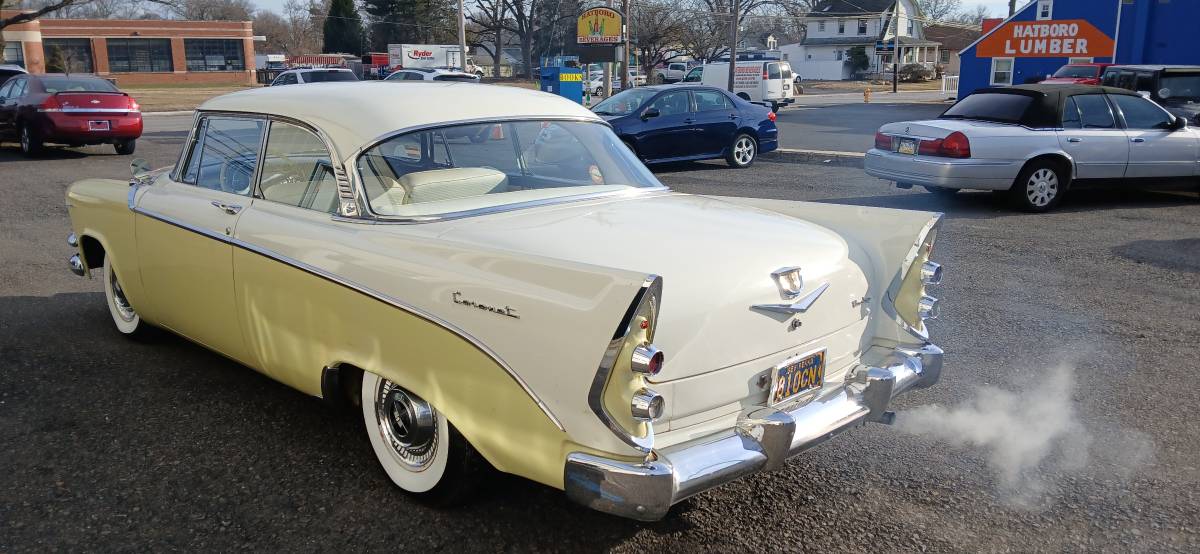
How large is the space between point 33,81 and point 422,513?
16.3m

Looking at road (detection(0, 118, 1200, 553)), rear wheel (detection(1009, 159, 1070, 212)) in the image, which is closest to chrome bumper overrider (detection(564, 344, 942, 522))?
road (detection(0, 118, 1200, 553))

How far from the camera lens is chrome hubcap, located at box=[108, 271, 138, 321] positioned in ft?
17.7

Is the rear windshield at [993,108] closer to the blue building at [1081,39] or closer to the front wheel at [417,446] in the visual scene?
the front wheel at [417,446]

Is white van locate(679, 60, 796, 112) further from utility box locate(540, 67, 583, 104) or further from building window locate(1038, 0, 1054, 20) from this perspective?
utility box locate(540, 67, 583, 104)

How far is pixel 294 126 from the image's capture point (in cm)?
404

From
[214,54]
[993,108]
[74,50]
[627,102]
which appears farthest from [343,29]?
[993,108]

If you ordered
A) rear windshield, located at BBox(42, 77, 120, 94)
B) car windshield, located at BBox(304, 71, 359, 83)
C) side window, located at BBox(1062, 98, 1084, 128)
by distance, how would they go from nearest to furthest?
side window, located at BBox(1062, 98, 1084, 128) → rear windshield, located at BBox(42, 77, 120, 94) → car windshield, located at BBox(304, 71, 359, 83)

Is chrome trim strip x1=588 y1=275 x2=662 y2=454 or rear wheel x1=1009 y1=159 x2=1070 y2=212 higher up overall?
chrome trim strip x1=588 y1=275 x2=662 y2=454

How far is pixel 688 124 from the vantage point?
15.0 metres

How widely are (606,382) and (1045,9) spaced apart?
31.6 m

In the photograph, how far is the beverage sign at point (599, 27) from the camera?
970 inches

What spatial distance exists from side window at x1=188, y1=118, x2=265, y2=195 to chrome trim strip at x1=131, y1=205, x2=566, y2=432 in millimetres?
238

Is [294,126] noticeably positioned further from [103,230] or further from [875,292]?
[875,292]

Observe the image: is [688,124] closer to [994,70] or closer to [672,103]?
[672,103]
